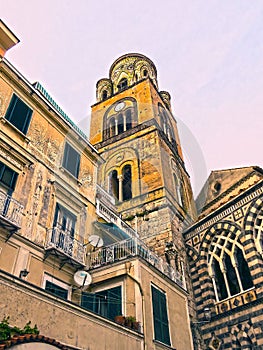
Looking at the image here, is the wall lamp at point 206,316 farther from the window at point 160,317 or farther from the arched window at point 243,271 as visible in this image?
the window at point 160,317

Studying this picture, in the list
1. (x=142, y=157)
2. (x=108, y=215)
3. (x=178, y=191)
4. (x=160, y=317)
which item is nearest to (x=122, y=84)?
(x=142, y=157)

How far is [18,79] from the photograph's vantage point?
11727 millimetres

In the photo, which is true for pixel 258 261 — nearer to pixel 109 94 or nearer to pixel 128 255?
pixel 128 255

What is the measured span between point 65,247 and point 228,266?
10.8 meters

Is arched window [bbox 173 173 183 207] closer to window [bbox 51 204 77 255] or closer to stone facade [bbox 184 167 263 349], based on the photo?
stone facade [bbox 184 167 263 349]

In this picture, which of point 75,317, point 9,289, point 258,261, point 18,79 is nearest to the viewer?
point 9,289

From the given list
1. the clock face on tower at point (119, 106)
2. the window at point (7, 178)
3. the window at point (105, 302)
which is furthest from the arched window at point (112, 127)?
the window at point (105, 302)

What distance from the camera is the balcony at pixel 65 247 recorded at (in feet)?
33.1

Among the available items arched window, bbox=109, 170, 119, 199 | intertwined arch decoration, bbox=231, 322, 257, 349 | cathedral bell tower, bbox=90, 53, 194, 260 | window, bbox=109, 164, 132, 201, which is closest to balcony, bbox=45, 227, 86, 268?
cathedral bell tower, bbox=90, 53, 194, 260

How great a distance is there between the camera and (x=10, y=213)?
30.8ft

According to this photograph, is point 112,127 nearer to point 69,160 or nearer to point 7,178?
point 69,160

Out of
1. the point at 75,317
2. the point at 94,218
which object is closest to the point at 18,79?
the point at 94,218

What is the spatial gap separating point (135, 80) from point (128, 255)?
26.2 meters

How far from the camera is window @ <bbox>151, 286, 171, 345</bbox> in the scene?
10.6 meters
